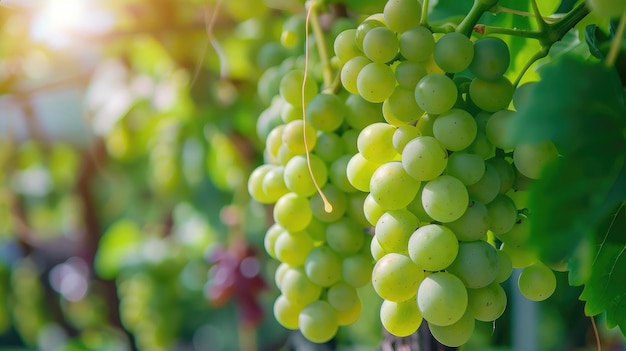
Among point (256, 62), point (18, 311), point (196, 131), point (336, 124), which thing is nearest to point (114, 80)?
point (196, 131)

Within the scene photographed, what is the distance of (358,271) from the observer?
39cm

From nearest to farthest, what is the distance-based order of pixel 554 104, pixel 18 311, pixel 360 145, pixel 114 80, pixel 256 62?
pixel 554 104 < pixel 360 145 < pixel 256 62 < pixel 114 80 < pixel 18 311

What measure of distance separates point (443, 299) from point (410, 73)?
112mm

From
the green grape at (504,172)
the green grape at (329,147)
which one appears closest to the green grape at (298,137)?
the green grape at (329,147)

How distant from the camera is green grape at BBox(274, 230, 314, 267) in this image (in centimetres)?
41

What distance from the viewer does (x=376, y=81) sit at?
339 mm

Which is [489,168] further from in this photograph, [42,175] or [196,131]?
[42,175]

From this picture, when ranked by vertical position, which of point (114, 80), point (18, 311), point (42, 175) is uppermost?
point (114, 80)

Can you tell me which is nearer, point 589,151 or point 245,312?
point 589,151

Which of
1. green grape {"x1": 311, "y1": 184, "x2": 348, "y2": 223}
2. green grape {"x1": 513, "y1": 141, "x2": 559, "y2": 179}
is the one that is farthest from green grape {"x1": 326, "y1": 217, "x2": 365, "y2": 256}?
green grape {"x1": 513, "y1": 141, "x2": 559, "y2": 179}

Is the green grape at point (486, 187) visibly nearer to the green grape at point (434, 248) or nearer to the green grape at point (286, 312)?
the green grape at point (434, 248)

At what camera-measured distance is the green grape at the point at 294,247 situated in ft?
1.34

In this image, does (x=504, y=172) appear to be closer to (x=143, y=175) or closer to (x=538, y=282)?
(x=538, y=282)

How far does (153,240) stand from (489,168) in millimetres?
942
